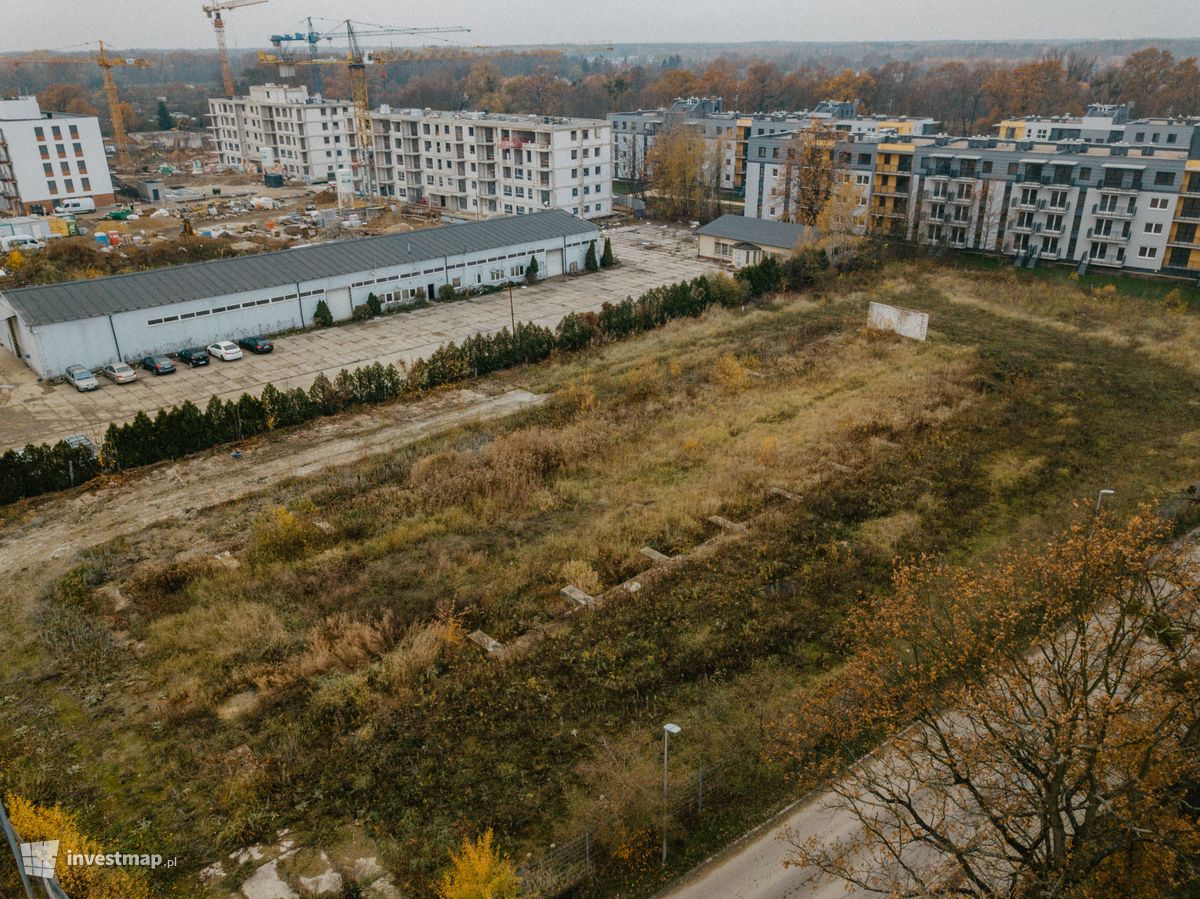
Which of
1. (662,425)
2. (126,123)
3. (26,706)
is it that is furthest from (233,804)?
(126,123)

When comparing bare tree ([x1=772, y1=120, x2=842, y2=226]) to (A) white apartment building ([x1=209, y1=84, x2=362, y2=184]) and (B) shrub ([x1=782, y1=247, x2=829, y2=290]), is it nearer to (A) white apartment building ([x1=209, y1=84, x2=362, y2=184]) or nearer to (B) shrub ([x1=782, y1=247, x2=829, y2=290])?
(B) shrub ([x1=782, y1=247, x2=829, y2=290])

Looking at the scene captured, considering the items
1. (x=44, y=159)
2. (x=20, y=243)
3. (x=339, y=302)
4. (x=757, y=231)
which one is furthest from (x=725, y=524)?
(x=44, y=159)

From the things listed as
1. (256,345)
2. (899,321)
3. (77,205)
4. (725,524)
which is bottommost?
(725,524)

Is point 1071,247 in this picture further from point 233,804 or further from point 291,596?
point 233,804

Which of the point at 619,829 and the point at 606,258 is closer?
the point at 619,829

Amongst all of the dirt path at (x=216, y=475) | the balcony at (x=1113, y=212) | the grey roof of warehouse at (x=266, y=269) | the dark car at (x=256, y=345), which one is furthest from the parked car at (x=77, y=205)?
the balcony at (x=1113, y=212)

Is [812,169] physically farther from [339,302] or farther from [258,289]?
[258,289]

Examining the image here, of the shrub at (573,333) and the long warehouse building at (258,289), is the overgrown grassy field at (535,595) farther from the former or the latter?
the long warehouse building at (258,289)
